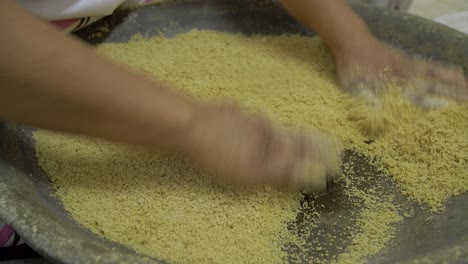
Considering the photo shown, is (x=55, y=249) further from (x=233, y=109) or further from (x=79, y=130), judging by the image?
(x=233, y=109)

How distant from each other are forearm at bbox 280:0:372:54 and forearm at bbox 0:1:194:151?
1.30ft

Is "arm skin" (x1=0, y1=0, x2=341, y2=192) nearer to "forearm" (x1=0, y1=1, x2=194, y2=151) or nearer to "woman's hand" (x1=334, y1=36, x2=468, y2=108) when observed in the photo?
"forearm" (x1=0, y1=1, x2=194, y2=151)

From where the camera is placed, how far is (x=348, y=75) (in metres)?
0.80

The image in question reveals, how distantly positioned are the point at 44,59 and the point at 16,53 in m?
0.02

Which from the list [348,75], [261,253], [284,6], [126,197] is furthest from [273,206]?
[284,6]

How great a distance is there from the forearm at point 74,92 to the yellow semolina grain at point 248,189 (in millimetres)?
116

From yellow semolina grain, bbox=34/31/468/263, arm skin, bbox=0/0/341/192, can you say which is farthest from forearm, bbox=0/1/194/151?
yellow semolina grain, bbox=34/31/468/263

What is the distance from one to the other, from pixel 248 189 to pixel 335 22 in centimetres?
37

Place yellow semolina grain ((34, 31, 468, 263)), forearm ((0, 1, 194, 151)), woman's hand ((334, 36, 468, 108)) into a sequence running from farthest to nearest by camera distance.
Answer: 1. woman's hand ((334, 36, 468, 108))
2. yellow semolina grain ((34, 31, 468, 263))
3. forearm ((0, 1, 194, 151))

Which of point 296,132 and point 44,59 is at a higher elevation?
point 44,59

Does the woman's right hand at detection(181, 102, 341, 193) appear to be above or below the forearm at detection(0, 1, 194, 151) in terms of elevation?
below

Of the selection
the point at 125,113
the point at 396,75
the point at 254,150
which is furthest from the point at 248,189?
the point at 396,75

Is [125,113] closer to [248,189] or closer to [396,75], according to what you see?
[248,189]

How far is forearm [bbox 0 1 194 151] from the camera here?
460mm
